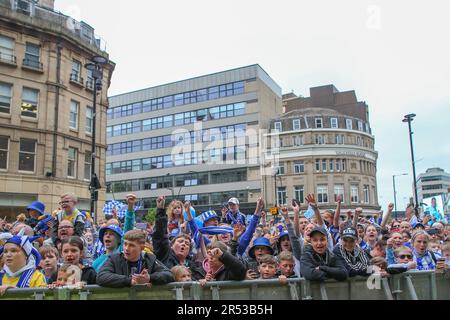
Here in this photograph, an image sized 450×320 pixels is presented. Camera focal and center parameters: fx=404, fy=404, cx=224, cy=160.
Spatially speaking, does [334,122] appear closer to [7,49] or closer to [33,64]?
[33,64]

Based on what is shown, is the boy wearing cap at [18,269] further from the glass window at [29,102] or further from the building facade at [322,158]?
the building facade at [322,158]

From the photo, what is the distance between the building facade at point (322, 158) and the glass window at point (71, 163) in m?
32.5

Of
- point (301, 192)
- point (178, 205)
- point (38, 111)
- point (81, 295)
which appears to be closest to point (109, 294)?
point (81, 295)

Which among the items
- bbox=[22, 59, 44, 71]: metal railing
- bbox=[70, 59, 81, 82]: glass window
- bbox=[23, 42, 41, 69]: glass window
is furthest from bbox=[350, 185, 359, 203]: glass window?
bbox=[23, 42, 41, 69]: glass window

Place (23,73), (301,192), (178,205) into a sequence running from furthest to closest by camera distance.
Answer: (301,192), (23,73), (178,205)

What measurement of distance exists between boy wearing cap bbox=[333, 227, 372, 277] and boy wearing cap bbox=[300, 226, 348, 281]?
0.14m

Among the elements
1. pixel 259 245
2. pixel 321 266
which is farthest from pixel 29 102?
pixel 321 266

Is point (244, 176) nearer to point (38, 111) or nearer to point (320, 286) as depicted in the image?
point (38, 111)

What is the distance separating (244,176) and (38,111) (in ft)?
106

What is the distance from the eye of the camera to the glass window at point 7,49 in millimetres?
22500

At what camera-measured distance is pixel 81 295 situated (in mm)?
3309

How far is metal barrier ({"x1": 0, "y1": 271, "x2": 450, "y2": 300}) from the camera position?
10.9 ft
